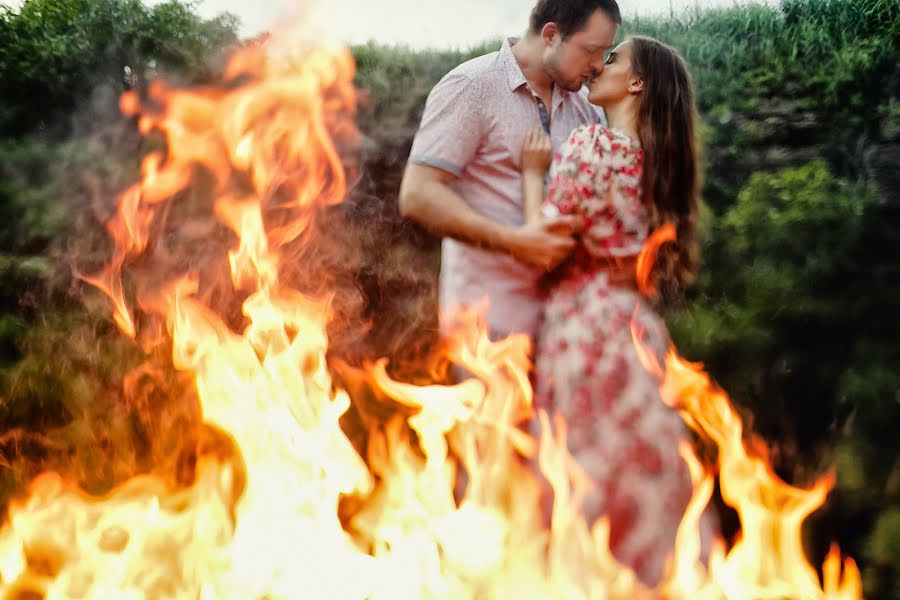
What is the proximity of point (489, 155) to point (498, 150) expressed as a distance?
3 cm

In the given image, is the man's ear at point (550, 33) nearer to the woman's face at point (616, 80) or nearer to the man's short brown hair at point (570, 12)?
the man's short brown hair at point (570, 12)

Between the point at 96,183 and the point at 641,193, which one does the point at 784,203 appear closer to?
the point at 641,193

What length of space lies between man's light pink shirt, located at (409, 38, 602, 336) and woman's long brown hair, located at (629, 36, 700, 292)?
0.30 metres

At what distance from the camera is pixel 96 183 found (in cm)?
449

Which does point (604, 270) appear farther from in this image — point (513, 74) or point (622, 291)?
point (513, 74)

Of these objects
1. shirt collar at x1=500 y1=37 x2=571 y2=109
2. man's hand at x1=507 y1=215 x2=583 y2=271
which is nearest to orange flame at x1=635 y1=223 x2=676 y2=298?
man's hand at x1=507 y1=215 x2=583 y2=271

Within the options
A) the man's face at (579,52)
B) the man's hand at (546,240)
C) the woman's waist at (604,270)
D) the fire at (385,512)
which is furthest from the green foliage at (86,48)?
the woman's waist at (604,270)

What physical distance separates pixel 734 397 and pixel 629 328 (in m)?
1.47

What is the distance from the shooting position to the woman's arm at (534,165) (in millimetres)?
2492

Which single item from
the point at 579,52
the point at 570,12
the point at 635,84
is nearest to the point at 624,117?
the point at 635,84

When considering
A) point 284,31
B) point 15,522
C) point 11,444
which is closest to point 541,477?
point 15,522

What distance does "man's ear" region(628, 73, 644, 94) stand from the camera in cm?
247

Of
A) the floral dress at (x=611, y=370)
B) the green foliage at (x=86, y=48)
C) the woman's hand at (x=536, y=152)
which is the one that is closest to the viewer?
the floral dress at (x=611, y=370)

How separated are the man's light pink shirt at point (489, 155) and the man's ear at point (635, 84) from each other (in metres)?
0.26
